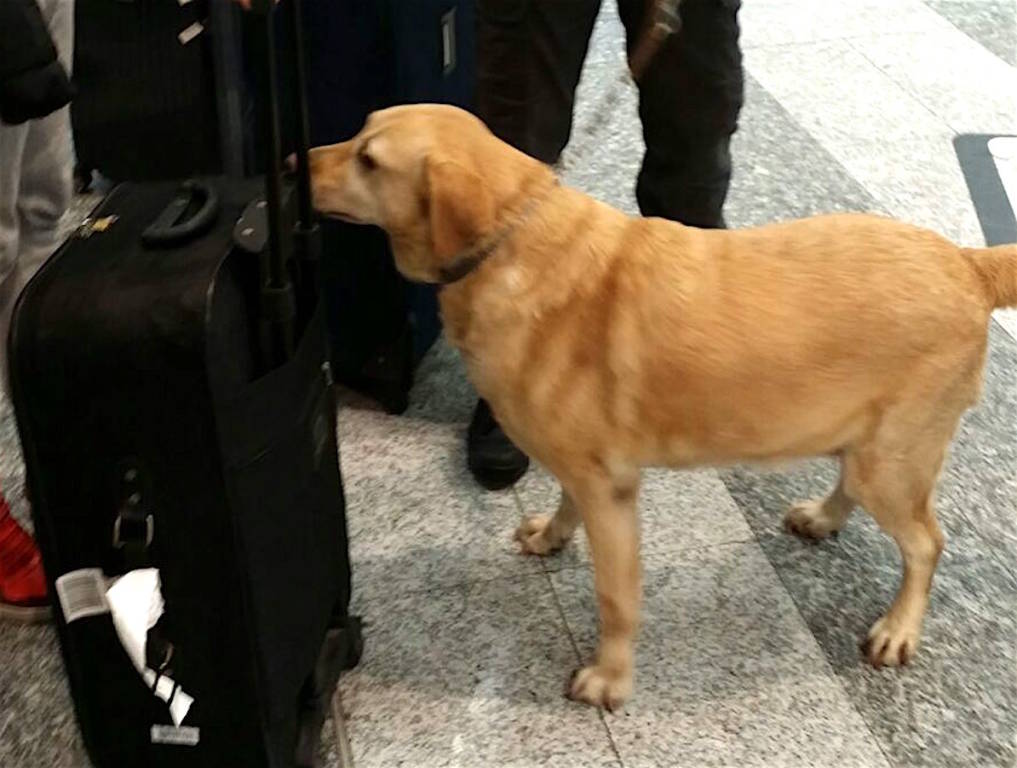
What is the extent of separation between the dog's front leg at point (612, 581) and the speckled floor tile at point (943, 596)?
1.15 ft

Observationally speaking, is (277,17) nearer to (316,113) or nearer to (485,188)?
(316,113)

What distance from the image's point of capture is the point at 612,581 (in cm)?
146

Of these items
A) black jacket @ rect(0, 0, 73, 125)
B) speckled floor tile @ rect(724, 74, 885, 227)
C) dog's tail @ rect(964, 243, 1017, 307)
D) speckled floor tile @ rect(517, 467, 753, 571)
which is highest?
black jacket @ rect(0, 0, 73, 125)

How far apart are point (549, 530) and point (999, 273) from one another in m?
0.77

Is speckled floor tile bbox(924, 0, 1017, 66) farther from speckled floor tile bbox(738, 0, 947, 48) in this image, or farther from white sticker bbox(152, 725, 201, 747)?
white sticker bbox(152, 725, 201, 747)

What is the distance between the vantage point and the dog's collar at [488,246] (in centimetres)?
130

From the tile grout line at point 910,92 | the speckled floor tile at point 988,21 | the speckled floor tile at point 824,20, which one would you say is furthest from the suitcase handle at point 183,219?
the speckled floor tile at point 988,21

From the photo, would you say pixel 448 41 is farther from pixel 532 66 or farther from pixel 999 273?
pixel 999 273

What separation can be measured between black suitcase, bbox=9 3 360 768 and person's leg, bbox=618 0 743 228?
0.70 m

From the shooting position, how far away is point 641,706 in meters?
1.56

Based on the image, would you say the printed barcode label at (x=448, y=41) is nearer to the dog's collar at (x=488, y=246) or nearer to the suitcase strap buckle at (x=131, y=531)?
the dog's collar at (x=488, y=246)

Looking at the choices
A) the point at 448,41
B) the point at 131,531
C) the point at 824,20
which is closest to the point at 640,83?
the point at 448,41

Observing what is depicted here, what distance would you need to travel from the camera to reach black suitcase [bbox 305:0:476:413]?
5.69 ft

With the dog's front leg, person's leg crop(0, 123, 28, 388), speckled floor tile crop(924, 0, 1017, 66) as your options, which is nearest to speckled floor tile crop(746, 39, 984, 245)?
speckled floor tile crop(924, 0, 1017, 66)
